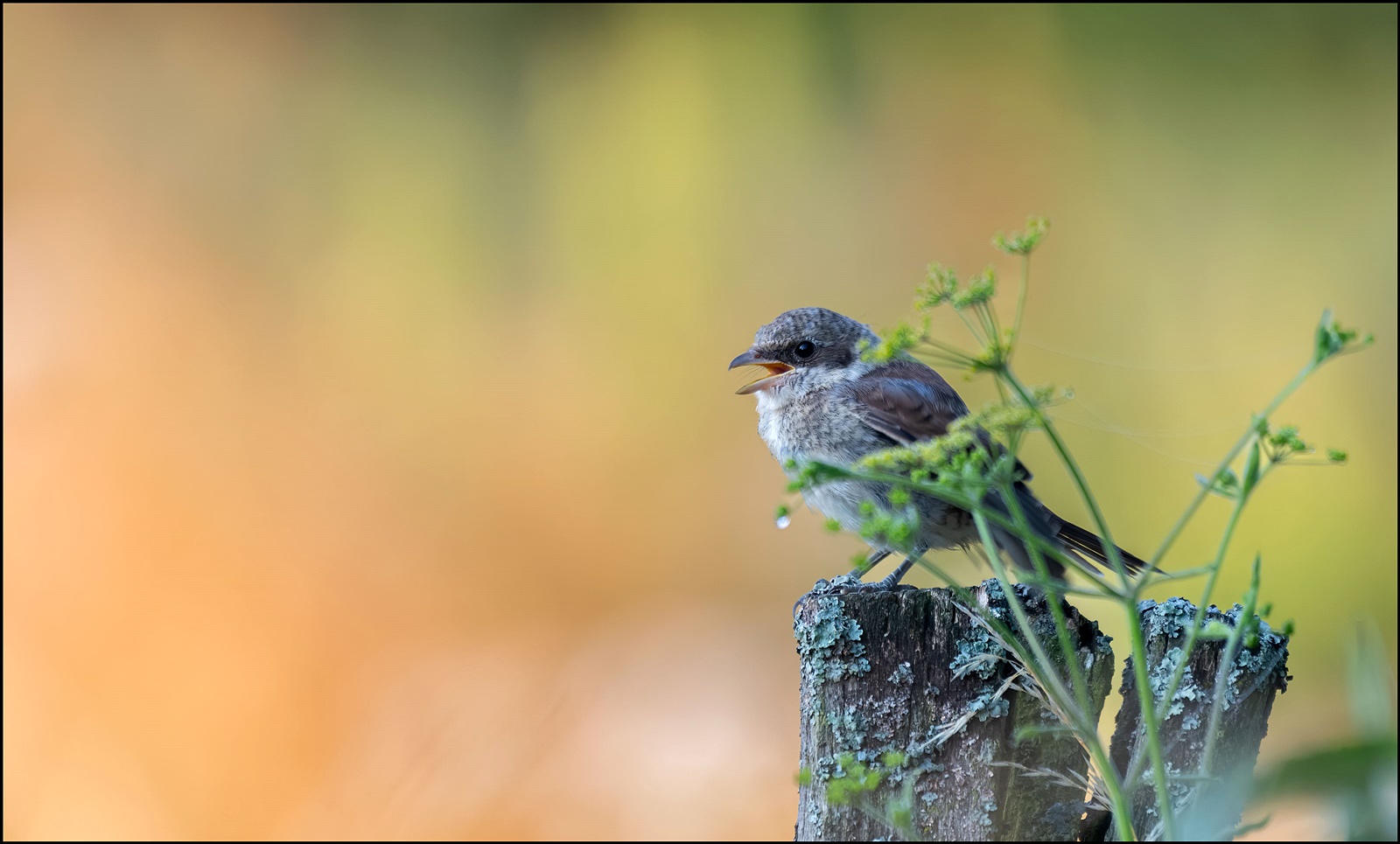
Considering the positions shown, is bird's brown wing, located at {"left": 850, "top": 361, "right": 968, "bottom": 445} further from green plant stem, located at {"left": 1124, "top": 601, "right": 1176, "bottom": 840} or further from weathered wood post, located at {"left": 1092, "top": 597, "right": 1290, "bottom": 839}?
green plant stem, located at {"left": 1124, "top": 601, "right": 1176, "bottom": 840}

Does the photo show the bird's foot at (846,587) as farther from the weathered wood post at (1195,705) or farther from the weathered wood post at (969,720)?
the weathered wood post at (1195,705)

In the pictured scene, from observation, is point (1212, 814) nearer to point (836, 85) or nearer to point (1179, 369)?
point (1179, 369)

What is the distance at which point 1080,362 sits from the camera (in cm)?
518

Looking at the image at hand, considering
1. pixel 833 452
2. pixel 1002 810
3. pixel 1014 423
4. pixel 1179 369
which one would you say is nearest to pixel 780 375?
pixel 833 452

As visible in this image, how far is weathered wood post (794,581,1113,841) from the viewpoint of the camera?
1788 millimetres

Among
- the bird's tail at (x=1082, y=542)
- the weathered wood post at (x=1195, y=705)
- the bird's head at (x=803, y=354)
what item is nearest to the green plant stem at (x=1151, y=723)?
the weathered wood post at (x=1195, y=705)

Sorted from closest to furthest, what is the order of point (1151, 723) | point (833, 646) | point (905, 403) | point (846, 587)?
point (1151, 723)
point (833, 646)
point (846, 587)
point (905, 403)

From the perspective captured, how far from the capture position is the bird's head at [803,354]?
3135mm

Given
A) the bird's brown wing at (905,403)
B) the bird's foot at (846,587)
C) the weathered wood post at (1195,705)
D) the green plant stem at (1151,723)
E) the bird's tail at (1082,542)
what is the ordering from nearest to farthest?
the green plant stem at (1151,723) → the weathered wood post at (1195,705) → the bird's foot at (846,587) → the bird's tail at (1082,542) → the bird's brown wing at (905,403)

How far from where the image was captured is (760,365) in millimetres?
3260

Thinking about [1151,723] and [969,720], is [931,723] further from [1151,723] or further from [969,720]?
[1151,723]

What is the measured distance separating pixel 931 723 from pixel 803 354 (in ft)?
5.00

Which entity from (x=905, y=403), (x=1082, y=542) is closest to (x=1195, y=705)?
(x=1082, y=542)

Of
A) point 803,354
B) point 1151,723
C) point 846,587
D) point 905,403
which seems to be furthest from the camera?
point 803,354
